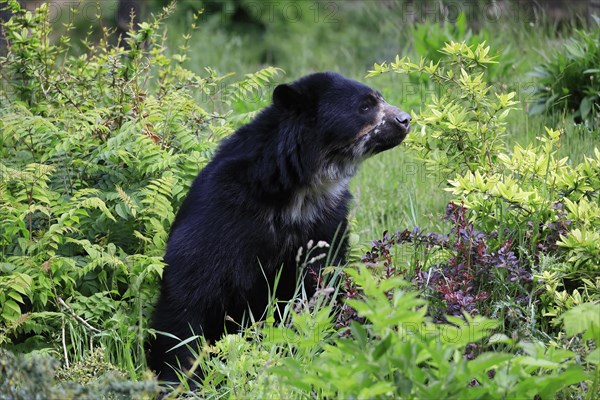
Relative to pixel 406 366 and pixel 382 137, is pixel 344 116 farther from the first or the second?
pixel 406 366

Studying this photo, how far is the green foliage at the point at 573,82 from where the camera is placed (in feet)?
21.7

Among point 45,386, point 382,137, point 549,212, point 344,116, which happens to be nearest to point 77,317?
point 45,386

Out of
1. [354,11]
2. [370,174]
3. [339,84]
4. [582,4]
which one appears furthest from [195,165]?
[354,11]

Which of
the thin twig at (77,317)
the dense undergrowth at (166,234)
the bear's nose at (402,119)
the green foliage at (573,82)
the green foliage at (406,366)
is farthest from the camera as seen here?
the green foliage at (573,82)

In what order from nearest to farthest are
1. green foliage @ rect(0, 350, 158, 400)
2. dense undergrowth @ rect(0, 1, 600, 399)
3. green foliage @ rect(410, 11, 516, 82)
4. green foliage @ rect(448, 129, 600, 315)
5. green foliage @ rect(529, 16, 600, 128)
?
green foliage @ rect(0, 350, 158, 400)
dense undergrowth @ rect(0, 1, 600, 399)
green foliage @ rect(448, 129, 600, 315)
green foliage @ rect(529, 16, 600, 128)
green foliage @ rect(410, 11, 516, 82)

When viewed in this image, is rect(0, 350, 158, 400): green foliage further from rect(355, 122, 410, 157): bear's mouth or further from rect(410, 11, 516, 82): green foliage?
rect(410, 11, 516, 82): green foliage

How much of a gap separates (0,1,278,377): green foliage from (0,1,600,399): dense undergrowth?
0.04 feet

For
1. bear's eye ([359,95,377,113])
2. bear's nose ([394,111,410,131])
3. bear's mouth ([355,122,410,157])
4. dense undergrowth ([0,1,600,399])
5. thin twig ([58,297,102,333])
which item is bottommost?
thin twig ([58,297,102,333])

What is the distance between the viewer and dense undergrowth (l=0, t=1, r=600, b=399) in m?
3.67

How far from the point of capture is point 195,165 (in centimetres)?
510

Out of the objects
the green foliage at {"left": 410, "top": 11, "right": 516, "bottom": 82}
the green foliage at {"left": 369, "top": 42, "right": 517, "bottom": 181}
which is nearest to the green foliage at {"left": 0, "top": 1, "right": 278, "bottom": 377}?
the green foliage at {"left": 369, "top": 42, "right": 517, "bottom": 181}

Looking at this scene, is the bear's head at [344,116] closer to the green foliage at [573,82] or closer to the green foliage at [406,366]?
Result: the green foliage at [406,366]

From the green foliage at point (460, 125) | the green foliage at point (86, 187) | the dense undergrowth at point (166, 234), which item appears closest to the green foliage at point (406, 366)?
the dense undergrowth at point (166, 234)

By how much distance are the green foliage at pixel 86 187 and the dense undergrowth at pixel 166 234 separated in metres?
0.01
